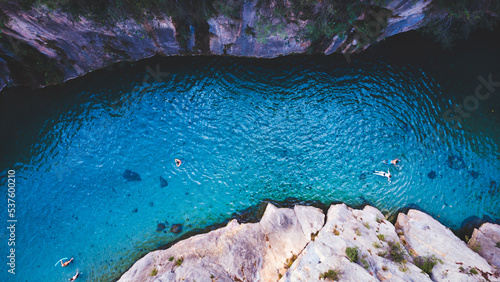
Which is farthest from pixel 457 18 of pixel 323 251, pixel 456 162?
pixel 323 251

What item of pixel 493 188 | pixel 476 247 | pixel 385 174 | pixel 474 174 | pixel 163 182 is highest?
pixel 163 182

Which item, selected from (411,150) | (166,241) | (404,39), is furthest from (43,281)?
(404,39)

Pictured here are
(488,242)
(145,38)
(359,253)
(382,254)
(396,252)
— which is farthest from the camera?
(145,38)

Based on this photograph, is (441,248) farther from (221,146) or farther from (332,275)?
(221,146)

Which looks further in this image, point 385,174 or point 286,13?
point 385,174

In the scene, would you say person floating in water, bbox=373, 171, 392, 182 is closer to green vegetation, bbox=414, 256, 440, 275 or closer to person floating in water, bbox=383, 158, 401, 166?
person floating in water, bbox=383, 158, 401, 166

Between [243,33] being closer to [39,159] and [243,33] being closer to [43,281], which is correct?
[39,159]

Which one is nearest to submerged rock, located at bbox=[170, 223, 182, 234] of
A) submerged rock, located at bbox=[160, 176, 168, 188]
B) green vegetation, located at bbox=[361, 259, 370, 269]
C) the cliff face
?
submerged rock, located at bbox=[160, 176, 168, 188]
